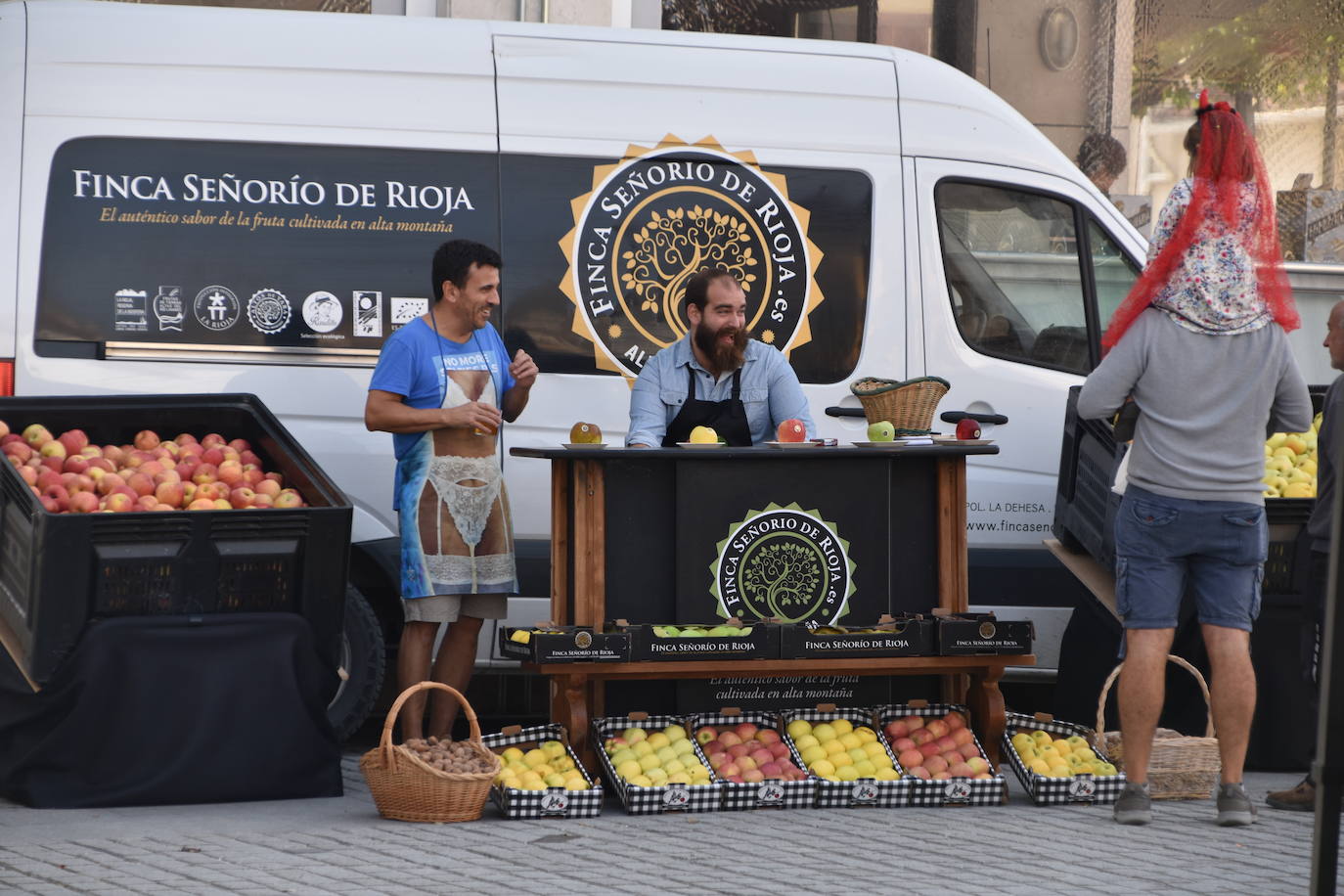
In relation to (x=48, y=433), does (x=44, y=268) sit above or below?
above

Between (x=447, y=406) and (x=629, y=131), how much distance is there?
1.49 metres

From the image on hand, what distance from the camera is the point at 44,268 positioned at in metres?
6.60

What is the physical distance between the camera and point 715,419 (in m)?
6.55

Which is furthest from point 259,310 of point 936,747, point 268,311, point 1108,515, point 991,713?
point 1108,515

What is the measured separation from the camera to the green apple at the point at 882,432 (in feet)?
20.8

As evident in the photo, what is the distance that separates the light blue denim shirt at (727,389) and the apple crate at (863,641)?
2.47 feet

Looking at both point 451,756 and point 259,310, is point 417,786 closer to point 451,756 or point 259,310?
point 451,756

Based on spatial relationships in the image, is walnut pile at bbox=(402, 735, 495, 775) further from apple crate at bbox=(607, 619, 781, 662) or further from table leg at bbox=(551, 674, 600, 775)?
apple crate at bbox=(607, 619, 781, 662)

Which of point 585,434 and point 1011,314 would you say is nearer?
point 585,434

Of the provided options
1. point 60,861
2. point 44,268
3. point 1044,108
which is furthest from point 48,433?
point 1044,108

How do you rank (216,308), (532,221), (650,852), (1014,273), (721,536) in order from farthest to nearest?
(1014,273) → (532,221) → (216,308) → (721,536) → (650,852)

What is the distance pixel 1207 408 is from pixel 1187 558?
1.67ft

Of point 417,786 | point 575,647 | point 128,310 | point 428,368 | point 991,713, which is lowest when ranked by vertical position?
point 417,786

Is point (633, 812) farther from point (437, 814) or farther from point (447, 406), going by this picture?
point (447, 406)
